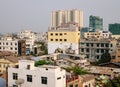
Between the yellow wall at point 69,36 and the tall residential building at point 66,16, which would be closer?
the yellow wall at point 69,36

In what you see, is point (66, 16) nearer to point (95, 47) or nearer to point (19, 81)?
point (95, 47)

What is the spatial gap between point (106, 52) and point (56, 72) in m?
21.0

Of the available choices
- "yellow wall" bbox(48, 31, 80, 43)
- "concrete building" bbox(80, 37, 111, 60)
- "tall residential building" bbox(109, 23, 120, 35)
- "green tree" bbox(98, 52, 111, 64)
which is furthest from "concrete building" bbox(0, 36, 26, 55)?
"tall residential building" bbox(109, 23, 120, 35)

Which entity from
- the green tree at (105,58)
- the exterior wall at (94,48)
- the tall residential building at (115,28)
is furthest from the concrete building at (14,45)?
the tall residential building at (115,28)

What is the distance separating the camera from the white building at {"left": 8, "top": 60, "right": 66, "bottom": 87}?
46.0ft

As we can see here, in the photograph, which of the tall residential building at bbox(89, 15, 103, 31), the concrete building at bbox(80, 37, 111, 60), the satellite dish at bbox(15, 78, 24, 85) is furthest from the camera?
the tall residential building at bbox(89, 15, 103, 31)

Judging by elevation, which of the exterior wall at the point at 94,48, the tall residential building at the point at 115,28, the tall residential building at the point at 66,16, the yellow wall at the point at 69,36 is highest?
the tall residential building at the point at 66,16

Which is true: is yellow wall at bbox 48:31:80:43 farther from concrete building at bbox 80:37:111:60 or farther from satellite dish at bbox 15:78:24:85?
satellite dish at bbox 15:78:24:85

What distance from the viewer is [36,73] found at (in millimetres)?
14422

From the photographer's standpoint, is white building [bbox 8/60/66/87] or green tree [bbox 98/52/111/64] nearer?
white building [bbox 8/60/66/87]

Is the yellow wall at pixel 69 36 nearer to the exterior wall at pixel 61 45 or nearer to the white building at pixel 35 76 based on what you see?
the exterior wall at pixel 61 45

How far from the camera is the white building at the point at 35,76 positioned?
14.0m

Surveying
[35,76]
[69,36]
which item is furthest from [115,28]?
[35,76]

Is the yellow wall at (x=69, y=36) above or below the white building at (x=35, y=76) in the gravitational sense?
above
